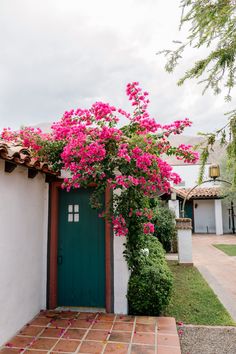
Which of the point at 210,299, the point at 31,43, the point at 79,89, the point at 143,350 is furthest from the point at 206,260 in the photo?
the point at 31,43

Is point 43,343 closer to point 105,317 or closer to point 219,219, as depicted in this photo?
point 105,317

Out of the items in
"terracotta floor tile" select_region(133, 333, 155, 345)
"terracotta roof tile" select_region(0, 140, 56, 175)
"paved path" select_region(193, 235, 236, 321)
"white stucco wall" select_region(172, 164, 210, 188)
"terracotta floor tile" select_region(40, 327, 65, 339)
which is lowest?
"paved path" select_region(193, 235, 236, 321)

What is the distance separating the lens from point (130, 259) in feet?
17.4

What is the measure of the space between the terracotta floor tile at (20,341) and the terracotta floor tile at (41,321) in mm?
536

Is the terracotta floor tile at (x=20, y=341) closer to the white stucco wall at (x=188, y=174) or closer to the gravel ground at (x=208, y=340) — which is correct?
the gravel ground at (x=208, y=340)

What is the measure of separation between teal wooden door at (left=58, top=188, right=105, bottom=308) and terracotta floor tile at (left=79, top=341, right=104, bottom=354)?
4.60ft

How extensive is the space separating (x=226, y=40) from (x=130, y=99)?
2445 mm

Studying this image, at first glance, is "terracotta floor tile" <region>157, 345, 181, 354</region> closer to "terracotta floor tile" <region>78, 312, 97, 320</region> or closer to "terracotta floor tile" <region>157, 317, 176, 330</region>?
"terracotta floor tile" <region>157, 317, 176, 330</region>

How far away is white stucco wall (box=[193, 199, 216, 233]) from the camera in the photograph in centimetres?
2336

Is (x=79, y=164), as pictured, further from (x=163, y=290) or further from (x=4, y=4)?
(x=4, y=4)

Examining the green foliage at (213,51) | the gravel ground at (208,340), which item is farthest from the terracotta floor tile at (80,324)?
the green foliage at (213,51)

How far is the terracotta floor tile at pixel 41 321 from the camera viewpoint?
481cm

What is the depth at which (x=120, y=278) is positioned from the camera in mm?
5273

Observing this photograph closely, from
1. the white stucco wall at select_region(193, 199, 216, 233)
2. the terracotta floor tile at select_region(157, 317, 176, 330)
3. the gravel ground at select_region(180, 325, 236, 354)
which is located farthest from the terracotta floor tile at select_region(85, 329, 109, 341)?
the white stucco wall at select_region(193, 199, 216, 233)
